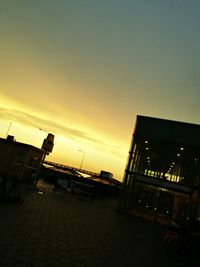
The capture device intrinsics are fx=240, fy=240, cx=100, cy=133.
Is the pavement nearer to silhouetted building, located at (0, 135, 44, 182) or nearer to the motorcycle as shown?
the motorcycle

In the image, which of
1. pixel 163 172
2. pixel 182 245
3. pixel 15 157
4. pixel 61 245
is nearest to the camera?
pixel 61 245

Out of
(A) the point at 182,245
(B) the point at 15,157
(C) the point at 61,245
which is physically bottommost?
(C) the point at 61,245

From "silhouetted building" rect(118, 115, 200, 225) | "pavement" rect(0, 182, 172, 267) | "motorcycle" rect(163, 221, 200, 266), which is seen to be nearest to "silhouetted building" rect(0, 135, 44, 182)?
"silhouetted building" rect(118, 115, 200, 225)

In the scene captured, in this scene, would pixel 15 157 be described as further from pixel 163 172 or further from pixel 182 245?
pixel 182 245

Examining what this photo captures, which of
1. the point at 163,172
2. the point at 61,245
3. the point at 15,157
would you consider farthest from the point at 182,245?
the point at 15,157

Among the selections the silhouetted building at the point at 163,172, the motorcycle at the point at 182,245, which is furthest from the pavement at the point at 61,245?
the silhouetted building at the point at 163,172

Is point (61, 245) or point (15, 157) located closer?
point (61, 245)

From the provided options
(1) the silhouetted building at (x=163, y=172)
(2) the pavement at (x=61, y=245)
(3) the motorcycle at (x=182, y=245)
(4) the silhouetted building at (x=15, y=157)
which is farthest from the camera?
(4) the silhouetted building at (x=15, y=157)

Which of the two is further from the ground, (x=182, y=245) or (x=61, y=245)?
(x=182, y=245)

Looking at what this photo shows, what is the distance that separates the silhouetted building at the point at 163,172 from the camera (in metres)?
19.3

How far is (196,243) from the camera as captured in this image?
8656 millimetres

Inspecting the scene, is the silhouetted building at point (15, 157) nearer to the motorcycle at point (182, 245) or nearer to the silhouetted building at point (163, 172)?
the silhouetted building at point (163, 172)

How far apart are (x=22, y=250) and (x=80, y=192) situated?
18450mm

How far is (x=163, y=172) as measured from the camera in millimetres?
19859
